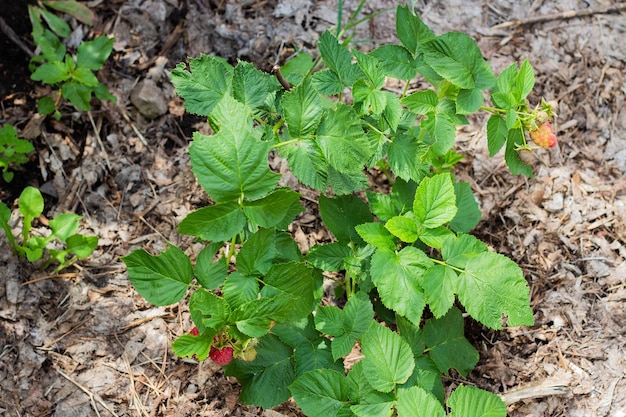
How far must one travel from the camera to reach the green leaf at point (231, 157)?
1.41m

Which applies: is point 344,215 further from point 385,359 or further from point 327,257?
point 385,359

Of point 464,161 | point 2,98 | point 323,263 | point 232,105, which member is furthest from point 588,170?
point 2,98

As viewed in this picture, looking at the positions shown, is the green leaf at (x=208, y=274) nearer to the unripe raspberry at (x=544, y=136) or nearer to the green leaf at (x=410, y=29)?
the green leaf at (x=410, y=29)

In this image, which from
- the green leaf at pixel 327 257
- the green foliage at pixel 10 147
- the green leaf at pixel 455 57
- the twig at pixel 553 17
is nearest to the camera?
the green leaf at pixel 455 57

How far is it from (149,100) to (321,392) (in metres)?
1.43

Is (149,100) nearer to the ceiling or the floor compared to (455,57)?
nearer to the floor

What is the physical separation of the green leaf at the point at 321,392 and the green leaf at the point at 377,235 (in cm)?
38

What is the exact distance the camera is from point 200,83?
162cm

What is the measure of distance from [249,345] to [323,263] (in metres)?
0.33

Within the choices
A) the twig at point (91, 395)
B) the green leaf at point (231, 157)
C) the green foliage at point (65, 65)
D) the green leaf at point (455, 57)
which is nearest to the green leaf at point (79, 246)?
the twig at point (91, 395)

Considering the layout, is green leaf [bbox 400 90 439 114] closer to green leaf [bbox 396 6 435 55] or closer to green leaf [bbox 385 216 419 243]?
green leaf [bbox 396 6 435 55]

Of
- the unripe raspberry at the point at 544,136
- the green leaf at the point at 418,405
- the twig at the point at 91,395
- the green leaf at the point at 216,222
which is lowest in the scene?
the twig at the point at 91,395

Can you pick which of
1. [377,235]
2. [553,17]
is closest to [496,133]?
[377,235]

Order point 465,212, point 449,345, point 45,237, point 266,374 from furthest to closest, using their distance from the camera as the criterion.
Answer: point 45,237 < point 465,212 < point 449,345 < point 266,374
